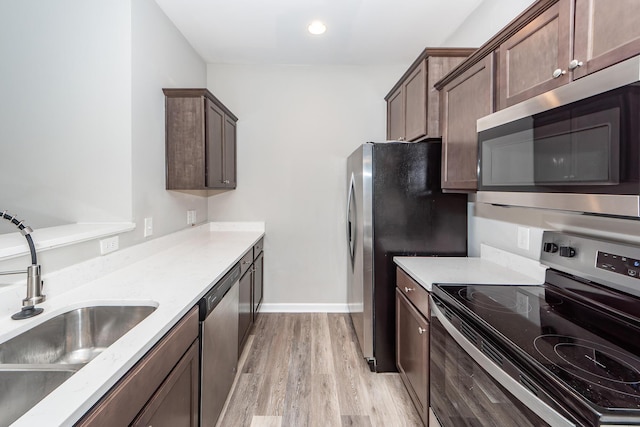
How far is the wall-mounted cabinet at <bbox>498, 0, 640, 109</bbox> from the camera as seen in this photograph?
0.88 metres

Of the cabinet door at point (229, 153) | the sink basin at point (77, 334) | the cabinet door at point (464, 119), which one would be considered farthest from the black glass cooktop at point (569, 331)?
the cabinet door at point (229, 153)

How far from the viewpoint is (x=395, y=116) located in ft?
9.82

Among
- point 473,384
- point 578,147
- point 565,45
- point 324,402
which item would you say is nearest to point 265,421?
point 324,402

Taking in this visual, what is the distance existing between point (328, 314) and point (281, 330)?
616 mm

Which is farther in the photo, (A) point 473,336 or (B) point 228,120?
(B) point 228,120

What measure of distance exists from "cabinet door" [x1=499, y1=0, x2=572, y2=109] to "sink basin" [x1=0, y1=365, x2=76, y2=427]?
1857 mm

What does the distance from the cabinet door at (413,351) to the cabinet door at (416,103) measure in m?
1.20

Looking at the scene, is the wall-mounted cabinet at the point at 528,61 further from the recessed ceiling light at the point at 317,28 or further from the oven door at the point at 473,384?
the recessed ceiling light at the point at 317,28

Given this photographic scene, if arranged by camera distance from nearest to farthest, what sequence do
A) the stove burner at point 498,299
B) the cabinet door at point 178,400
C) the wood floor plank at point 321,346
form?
the cabinet door at point 178,400 < the stove burner at point 498,299 < the wood floor plank at point 321,346

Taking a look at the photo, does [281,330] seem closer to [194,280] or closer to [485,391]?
[194,280]

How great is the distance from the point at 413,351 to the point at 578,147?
138 cm

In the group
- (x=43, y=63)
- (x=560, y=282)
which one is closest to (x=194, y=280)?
(x=43, y=63)

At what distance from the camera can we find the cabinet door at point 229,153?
2.99 m

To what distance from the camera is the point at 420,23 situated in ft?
8.51
